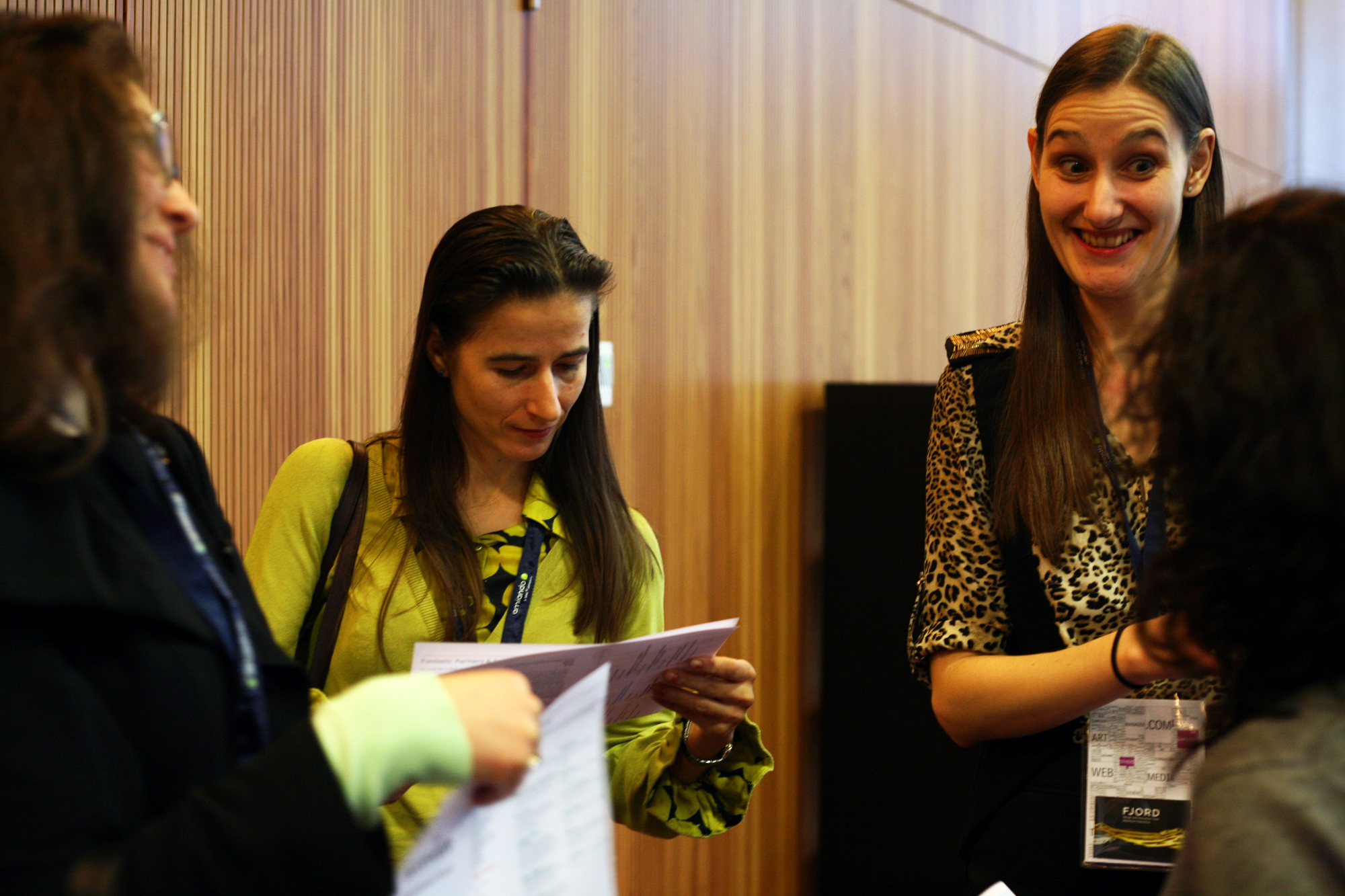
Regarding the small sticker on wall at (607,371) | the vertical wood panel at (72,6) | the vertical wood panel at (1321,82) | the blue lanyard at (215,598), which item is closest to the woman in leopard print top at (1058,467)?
the blue lanyard at (215,598)

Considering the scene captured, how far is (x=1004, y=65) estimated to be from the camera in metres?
5.06

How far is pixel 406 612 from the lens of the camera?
176 centimetres

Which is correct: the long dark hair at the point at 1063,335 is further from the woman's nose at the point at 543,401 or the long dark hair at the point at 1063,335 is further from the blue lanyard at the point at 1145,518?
the woman's nose at the point at 543,401

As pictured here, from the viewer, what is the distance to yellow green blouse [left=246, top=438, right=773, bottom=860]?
1.75m

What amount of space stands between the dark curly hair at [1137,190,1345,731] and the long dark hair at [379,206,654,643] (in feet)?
3.45

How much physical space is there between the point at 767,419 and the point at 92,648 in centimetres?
329

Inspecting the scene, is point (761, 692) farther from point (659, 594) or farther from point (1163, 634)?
point (1163, 634)

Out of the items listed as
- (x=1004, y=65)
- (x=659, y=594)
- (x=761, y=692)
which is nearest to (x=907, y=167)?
(x=1004, y=65)

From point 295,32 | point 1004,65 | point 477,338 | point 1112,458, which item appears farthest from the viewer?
point 1004,65

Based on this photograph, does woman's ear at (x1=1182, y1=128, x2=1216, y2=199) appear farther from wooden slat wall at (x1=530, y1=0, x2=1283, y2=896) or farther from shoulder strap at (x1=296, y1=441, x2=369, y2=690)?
wooden slat wall at (x1=530, y1=0, x2=1283, y2=896)

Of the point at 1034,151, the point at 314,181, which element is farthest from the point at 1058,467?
the point at 314,181

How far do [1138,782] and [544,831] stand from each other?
82 centimetres

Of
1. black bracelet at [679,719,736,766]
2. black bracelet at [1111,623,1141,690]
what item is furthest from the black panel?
black bracelet at [1111,623,1141,690]

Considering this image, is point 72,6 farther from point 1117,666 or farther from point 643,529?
point 1117,666
